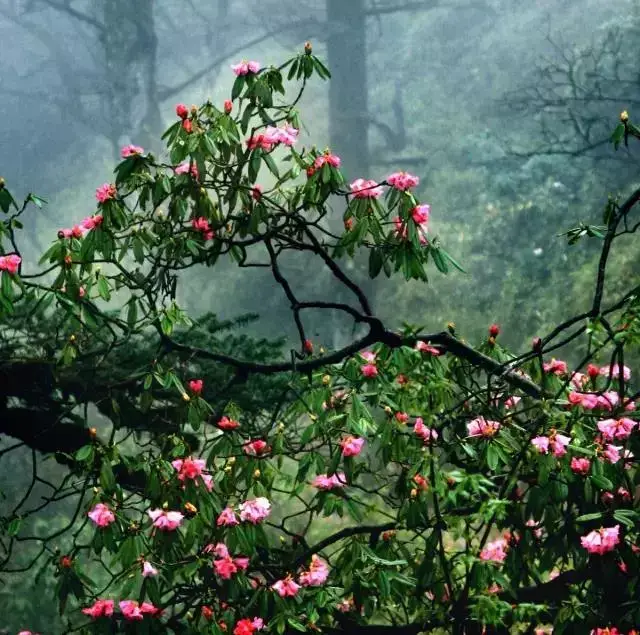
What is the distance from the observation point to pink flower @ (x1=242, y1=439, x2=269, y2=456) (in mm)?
4305

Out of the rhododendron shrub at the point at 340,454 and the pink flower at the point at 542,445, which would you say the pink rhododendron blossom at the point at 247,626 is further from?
the pink flower at the point at 542,445

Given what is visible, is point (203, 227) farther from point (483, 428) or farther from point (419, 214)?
point (483, 428)

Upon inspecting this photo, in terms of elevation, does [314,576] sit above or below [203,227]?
below

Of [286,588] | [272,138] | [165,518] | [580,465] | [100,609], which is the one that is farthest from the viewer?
[272,138]

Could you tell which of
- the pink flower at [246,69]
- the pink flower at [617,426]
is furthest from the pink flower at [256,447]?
the pink flower at [246,69]

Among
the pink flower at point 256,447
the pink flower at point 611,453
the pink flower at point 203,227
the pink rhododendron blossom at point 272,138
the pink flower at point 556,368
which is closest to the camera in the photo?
the pink flower at point 611,453

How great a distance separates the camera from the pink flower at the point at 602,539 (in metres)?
3.87

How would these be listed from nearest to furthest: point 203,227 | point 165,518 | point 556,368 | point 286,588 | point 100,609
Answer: point 165,518 → point 286,588 → point 100,609 → point 203,227 → point 556,368

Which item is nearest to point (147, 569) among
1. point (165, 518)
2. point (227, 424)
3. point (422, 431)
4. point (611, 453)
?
point (165, 518)

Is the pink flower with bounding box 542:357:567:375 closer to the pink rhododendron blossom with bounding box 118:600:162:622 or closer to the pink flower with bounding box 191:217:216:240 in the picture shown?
the pink flower with bounding box 191:217:216:240

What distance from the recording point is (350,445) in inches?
169

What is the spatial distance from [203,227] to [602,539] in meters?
2.05

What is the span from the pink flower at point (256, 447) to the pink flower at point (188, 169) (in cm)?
112

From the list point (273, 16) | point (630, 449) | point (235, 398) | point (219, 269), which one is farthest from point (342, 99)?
point (630, 449)
